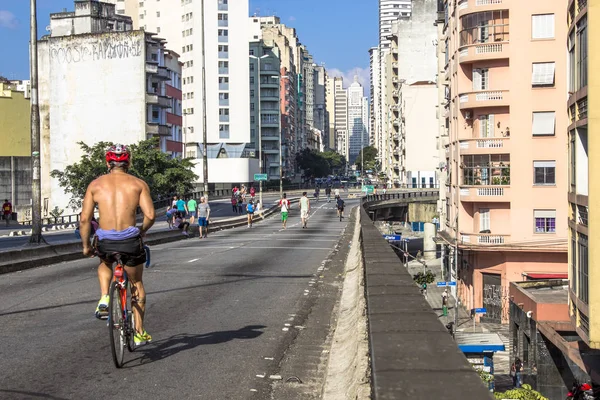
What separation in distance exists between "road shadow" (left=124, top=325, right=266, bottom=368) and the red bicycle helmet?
6.00 ft

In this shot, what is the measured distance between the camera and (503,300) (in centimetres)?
4797

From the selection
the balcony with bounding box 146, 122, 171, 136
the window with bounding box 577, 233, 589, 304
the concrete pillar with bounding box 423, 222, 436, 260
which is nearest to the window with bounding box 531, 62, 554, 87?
the concrete pillar with bounding box 423, 222, 436, 260

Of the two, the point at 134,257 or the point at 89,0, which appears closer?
the point at 134,257

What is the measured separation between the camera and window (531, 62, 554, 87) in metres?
47.3

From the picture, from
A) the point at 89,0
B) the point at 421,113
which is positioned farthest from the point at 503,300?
the point at 421,113

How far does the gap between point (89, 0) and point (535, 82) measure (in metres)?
53.7

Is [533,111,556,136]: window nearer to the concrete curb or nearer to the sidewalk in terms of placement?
the sidewalk

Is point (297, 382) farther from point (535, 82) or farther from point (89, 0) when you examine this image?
point (89, 0)

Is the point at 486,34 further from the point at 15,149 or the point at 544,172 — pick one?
the point at 15,149

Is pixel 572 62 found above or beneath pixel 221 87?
beneath

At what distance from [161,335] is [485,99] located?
139ft

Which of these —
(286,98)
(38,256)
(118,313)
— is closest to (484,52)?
(38,256)

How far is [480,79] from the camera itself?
50594 mm

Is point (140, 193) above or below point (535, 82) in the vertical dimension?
below
